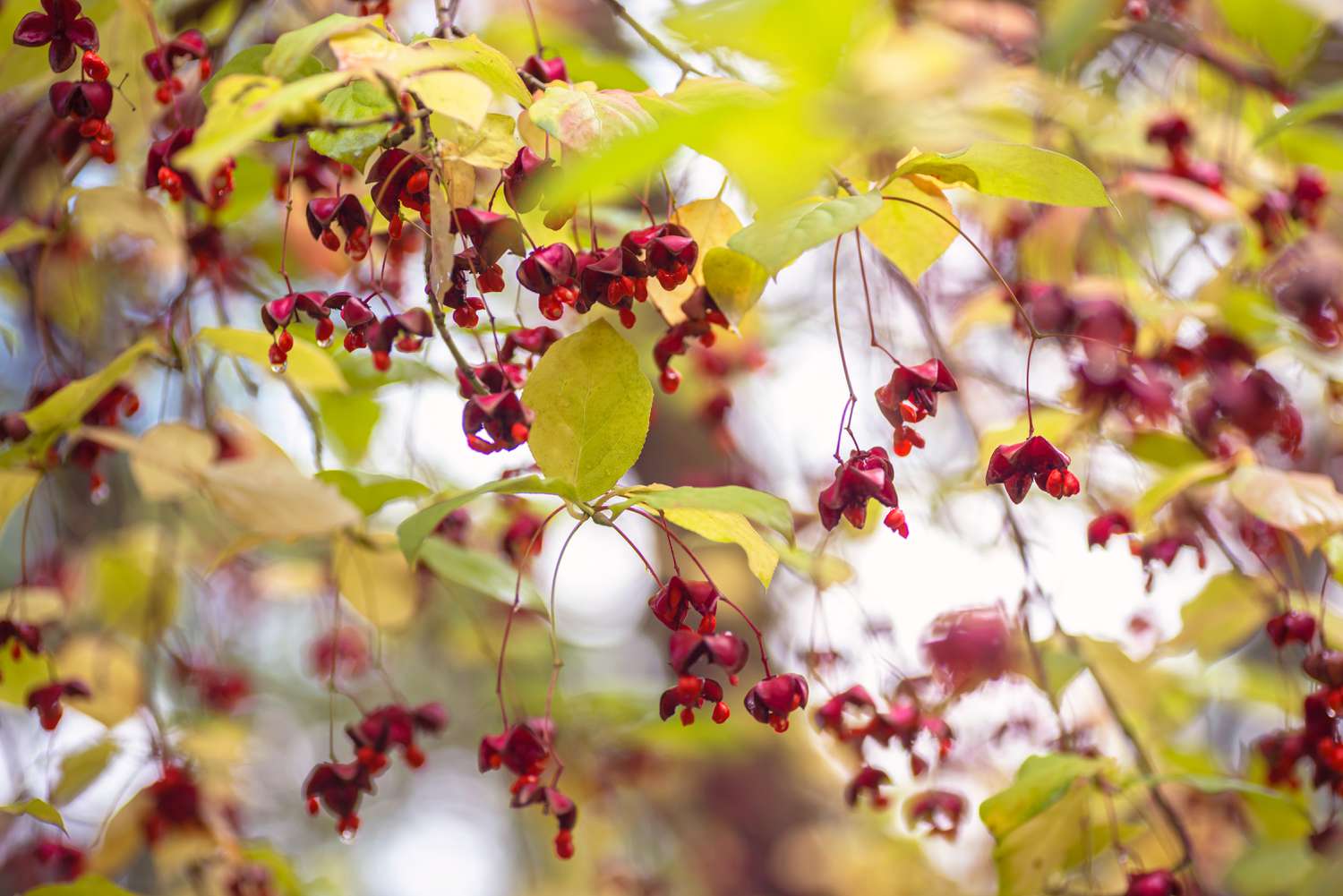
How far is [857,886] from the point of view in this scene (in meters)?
3.50

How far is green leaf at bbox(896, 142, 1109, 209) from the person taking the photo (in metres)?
0.89

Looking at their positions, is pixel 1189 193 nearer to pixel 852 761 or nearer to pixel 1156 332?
pixel 1156 332

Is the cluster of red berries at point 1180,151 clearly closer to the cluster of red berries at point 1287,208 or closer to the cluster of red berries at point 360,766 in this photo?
the cluster of red berries at point 1287,208

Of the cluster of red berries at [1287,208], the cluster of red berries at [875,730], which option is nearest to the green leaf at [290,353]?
the cluster of red berries at [875,730]

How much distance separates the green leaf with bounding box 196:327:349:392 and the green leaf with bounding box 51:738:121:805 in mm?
690

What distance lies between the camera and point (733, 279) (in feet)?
3.23

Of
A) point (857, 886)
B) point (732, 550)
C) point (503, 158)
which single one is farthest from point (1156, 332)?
point (857, 886)

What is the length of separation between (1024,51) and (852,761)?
4.33ft

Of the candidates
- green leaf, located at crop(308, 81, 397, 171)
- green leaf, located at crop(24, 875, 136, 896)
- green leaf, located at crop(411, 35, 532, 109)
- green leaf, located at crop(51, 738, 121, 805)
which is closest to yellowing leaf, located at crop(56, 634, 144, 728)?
green leaf, located at crop(51, 738, 121, 805)

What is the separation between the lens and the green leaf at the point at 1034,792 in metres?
1.22

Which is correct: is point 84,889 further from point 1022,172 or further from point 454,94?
point 1022,172

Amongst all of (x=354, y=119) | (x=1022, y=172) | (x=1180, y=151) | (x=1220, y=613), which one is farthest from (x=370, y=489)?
(x=1180, y=151)

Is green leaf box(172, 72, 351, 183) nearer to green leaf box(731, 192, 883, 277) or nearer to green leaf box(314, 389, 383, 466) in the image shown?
green leaf box(731, 192, 883, 277)

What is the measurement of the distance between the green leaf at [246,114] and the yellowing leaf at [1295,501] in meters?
1.08
